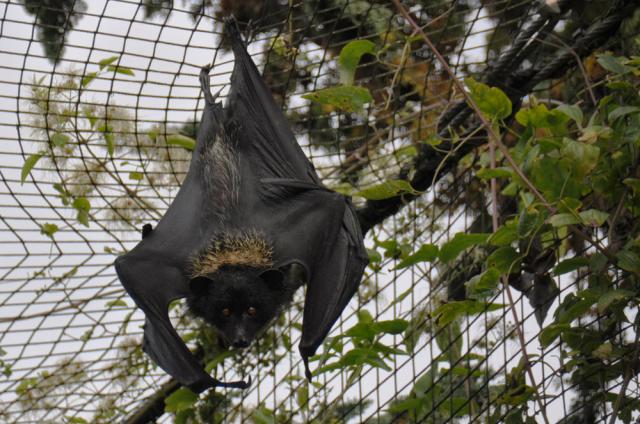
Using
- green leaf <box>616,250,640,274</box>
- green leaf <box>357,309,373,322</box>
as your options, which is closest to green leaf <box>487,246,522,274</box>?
green leaf <box>616,250,640,274</box>

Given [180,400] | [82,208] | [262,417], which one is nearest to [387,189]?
[262,417]

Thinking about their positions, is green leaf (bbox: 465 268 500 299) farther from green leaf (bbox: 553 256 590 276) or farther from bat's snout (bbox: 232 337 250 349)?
bat's snout (bbox: 232 337 250 349)

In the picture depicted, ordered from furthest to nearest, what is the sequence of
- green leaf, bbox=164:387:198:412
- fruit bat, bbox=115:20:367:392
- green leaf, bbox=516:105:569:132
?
green leaf, bbox=164:387:198:412
fruit bat, bbox=115:20:367:392
green leaf, bbox=516:105:569:132

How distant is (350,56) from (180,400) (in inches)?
102

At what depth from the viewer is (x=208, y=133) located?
5008 mm

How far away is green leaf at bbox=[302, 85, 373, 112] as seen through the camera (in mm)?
4152

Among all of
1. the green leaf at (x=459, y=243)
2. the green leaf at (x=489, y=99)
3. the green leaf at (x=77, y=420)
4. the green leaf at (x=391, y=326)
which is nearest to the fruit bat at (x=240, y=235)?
the green leaf at (x=391, y=326)

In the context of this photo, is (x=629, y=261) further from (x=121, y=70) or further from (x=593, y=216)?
(x=121, y=70)

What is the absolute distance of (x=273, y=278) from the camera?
4969mm

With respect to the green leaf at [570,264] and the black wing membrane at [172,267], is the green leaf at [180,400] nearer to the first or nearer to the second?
the black wing membrane at [172,267]

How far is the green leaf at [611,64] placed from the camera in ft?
13.0

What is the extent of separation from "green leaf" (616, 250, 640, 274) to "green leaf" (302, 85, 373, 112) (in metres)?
1.20

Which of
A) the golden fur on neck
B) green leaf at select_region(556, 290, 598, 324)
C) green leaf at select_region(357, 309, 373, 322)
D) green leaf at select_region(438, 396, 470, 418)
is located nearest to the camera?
green leaf at select_region(556, 290, 598, 324)

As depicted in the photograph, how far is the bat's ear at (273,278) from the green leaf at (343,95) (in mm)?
1016
